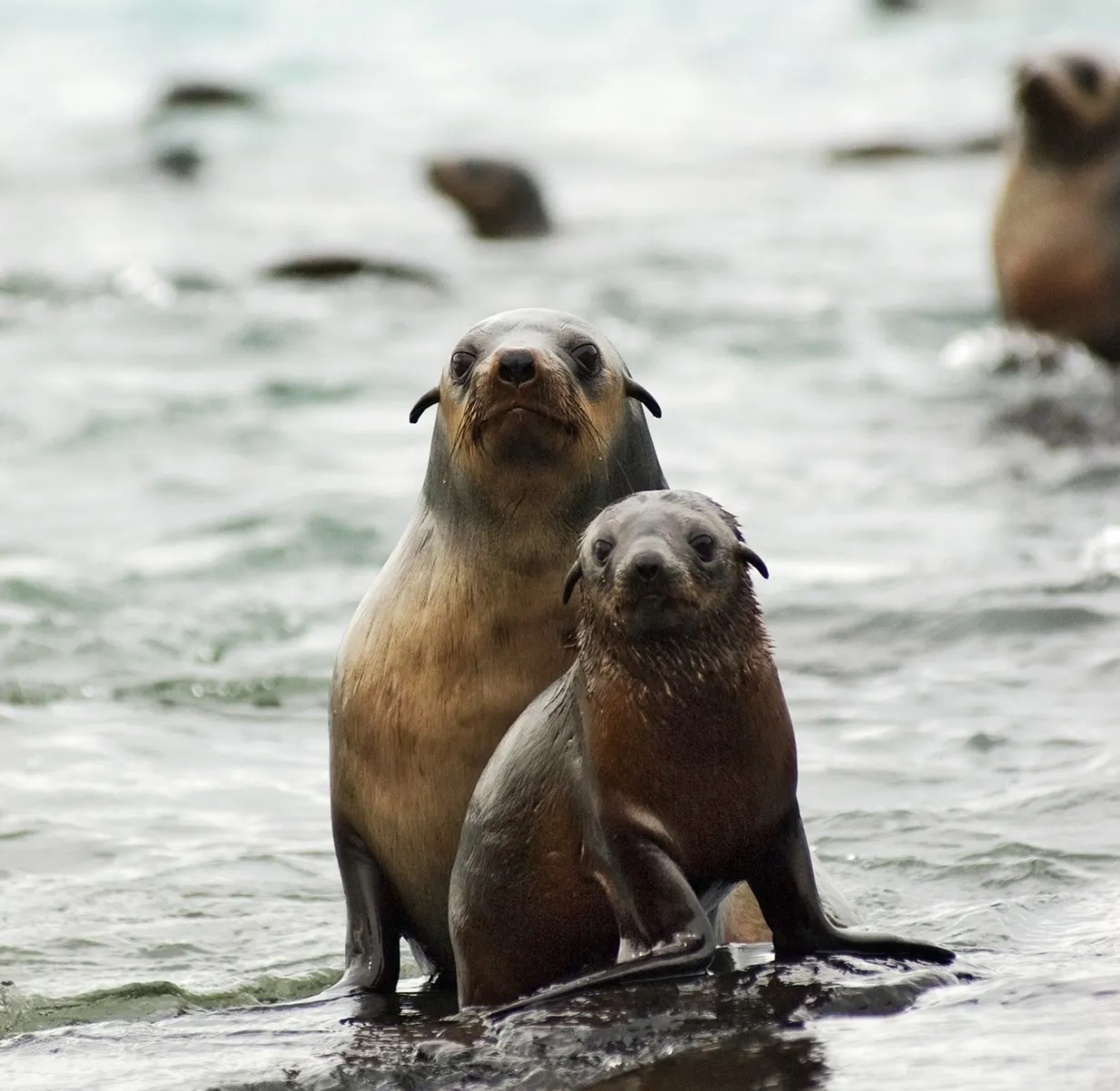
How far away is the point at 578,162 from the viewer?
24.4 m

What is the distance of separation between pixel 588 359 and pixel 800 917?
A: 1323 mm

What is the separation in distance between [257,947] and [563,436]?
156 centimetres

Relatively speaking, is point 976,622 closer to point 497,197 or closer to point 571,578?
point 571,578

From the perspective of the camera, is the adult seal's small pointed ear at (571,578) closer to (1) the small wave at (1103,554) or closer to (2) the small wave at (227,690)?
(2) the small wave at (227,690)

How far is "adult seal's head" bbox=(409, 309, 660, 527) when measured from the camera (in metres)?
5.09

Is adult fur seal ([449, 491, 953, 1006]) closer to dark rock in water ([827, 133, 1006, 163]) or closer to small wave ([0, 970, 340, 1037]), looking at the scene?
small wave ([0, 970, 340, 1037])

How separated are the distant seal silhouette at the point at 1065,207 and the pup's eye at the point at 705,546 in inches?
360

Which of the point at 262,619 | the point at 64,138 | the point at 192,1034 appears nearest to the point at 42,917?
the point at 192,1034

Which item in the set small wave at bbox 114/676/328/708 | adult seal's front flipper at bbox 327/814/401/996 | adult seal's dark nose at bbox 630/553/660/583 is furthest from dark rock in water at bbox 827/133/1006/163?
adult seal's dark nose at bbox 630/553/660/583

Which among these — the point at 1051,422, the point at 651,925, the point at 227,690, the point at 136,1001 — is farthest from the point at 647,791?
the point at 1051,422

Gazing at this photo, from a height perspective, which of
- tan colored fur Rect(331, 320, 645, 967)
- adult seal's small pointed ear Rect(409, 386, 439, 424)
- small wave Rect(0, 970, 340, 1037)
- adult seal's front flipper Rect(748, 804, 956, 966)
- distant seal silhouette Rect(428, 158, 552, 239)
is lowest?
small wave Rect(0, 970, 340, 1037)

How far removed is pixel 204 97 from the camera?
28.9 m

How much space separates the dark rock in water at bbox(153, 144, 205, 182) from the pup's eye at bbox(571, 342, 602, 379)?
58.1 feet

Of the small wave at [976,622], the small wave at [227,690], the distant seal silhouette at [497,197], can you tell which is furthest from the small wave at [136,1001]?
the distant seal silhouette at [497,197]
